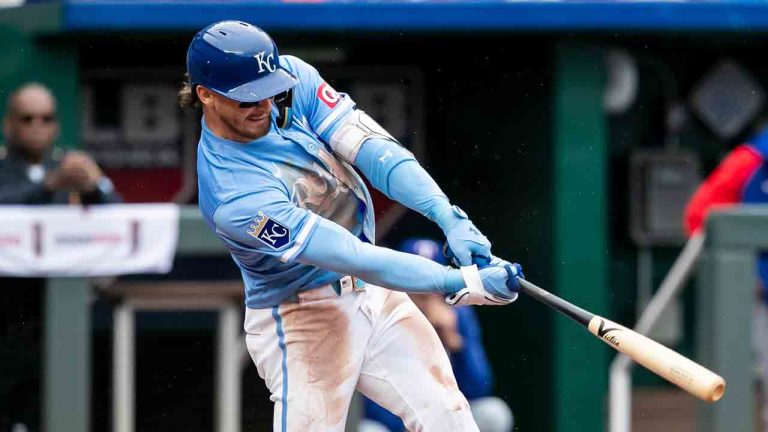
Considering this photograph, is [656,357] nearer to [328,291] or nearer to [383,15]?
[328,291]

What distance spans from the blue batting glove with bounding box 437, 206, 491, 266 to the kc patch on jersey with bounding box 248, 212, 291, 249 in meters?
0.44

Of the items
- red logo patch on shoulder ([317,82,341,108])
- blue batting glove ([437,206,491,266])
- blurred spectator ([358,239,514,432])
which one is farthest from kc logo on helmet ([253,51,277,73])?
blurred spectator ([358,239,514,432])

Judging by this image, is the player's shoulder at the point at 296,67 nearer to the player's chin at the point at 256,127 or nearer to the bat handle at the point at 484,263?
the player's chin at the point at 256,127

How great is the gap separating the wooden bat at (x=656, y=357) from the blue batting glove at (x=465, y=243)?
0.14 meters

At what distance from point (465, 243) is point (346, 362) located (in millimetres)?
545

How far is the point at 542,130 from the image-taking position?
303 inches

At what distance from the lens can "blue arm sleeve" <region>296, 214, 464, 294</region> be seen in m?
4.21

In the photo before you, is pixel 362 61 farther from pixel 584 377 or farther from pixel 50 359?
pixel 50 359

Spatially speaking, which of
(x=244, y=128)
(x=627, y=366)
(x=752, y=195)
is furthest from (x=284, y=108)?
(x=627, y=366)

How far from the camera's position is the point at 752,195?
641 cm

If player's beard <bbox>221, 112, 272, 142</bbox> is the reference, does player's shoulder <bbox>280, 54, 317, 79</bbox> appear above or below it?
above

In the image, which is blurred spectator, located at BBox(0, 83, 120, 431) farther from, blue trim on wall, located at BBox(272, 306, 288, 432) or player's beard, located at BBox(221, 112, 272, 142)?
player's beard, located at BBox(221, 112, 272, 142)

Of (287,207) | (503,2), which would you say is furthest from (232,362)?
(503,2)

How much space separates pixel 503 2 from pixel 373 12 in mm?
588
